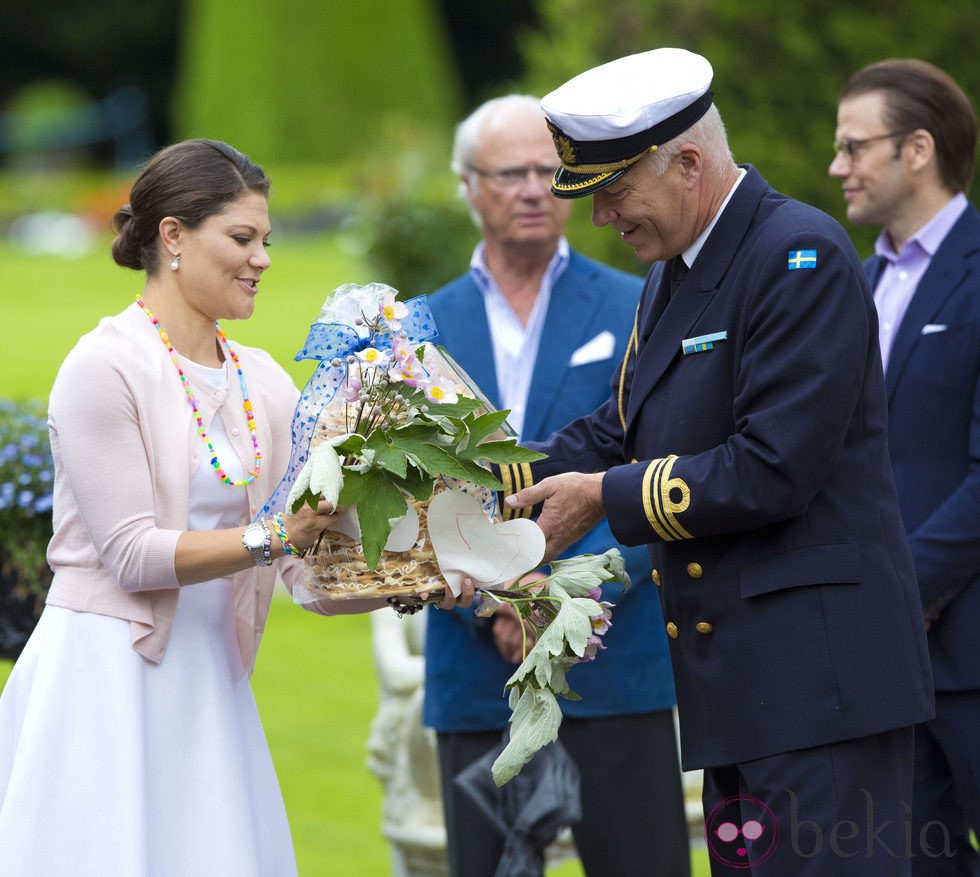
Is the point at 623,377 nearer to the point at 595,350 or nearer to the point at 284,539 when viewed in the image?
the point at 595,350

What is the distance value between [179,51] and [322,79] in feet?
33.2

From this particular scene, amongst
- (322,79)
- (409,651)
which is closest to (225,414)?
(409,651)

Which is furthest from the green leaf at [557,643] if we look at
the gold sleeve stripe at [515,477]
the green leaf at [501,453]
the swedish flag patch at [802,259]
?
the swedish flag patch at [802,259]

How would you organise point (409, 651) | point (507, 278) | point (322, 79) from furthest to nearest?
point (322, 79)
point (409, 651)
point (507, 278)

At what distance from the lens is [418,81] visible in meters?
35.2

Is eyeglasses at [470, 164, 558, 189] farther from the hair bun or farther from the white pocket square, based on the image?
the hair bun

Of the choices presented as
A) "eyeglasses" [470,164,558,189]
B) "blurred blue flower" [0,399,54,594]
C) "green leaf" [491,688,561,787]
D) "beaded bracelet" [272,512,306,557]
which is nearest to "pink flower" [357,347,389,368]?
"beaded bracelet" [272,512,306,557]

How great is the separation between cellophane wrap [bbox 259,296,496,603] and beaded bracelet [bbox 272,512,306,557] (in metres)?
0.05

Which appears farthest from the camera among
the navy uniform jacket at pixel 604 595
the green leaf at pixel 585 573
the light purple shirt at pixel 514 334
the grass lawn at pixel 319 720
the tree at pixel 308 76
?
the tree at pixel 308 76

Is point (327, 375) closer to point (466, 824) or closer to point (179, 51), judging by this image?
point (466, 824)

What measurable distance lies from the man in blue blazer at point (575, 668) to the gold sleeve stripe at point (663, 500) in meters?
0.99

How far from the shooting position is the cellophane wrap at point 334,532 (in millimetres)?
2734

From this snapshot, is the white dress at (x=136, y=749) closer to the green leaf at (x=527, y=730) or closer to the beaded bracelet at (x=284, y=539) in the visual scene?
the beaded bracelet at (x=284, y=539)

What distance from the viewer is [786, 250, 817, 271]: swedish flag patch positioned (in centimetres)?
262
